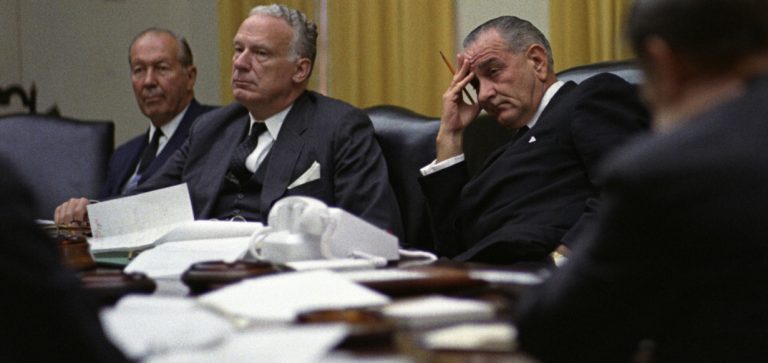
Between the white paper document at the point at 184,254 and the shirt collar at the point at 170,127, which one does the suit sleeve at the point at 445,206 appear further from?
the shirt collar at the point at 170,127

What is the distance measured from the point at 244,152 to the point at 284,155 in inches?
7.2

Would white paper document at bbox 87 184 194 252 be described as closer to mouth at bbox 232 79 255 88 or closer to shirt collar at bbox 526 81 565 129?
mouth at bbox 232 79 255 88

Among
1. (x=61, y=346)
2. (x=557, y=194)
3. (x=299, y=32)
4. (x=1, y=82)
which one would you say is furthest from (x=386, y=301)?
(x=1, y=82)

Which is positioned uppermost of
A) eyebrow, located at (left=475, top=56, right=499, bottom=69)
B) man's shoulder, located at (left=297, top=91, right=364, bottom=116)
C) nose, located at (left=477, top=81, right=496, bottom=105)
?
eyebrow, located at (left=475, top=56, right=499, bottom=69)

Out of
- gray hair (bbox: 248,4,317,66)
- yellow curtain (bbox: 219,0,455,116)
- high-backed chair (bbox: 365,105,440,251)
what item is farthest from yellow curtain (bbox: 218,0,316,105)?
high-backed chair (bbox: 365,105,440,251)

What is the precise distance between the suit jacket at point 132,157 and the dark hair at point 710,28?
9.80ft

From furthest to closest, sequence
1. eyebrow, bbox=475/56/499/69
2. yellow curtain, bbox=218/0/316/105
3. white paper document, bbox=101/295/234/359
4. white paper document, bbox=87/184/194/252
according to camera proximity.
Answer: yellow curtain, bbox=218/0/316/105 < eyebrow, bbox=475/56/499/69 < white paper document, bbox=87/184/194/252 < white paper document, bbox=101/295/234/359

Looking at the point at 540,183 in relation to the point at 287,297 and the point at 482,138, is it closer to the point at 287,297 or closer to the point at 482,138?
the point at 482,138

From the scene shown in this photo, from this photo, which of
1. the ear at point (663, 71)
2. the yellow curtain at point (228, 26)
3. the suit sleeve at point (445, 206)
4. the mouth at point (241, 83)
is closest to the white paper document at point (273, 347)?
the ear at point (663, 71)

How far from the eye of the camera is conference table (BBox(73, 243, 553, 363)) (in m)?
1.10

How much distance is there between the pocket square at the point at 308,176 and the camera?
3.09 metres

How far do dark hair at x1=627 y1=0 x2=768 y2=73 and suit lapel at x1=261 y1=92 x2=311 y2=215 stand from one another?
2063 mm

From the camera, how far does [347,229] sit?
1.98m

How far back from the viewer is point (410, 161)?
10.2ft
